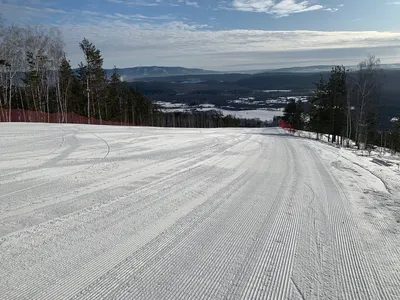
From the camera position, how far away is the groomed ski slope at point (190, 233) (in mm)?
3648

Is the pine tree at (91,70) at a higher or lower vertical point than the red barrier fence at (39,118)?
higher

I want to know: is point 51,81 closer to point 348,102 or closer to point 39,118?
point 39,118

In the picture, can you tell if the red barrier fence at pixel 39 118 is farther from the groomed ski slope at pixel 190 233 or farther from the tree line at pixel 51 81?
the groomed ski slope at pixel 190 233

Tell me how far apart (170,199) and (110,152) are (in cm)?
599

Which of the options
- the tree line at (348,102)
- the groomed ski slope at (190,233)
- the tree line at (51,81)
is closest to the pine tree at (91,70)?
the tree line at (51,81)

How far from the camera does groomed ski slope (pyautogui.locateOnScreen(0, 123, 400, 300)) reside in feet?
12.0

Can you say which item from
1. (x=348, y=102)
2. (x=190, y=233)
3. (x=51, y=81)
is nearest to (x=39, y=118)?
(x=51, y=81)

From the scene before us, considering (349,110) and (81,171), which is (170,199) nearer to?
(81,171)

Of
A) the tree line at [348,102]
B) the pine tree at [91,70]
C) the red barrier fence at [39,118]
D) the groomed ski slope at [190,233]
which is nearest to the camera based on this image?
the groomed ski slope at [190,233]

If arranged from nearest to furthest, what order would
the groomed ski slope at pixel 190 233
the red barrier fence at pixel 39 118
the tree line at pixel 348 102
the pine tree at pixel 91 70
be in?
1. the groomed ski slope at pixel 190 233
2. the tree line at pixel 348 102
3. the red barrier fence at pixel 39 118
4. the pine tree at pixel 91 70

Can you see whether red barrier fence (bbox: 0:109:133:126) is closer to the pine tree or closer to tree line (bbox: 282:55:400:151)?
the pine tree

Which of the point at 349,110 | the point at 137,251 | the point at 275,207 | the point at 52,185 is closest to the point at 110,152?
the point at 52,185

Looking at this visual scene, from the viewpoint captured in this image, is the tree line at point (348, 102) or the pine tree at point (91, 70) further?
the pine tree at point (91, 70)

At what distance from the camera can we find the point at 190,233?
200 inches
